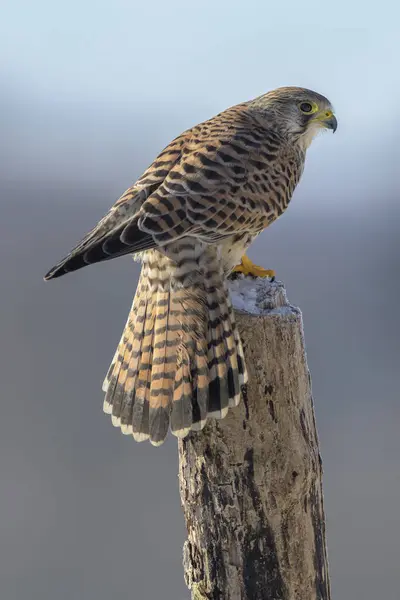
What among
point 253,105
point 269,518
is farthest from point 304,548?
point 253,105

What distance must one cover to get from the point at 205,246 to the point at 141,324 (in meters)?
0.37

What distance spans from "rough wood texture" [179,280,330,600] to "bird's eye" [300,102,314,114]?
1368 mm

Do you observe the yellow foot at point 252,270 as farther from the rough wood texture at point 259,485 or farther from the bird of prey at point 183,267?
the rough wood texture at point 259,485

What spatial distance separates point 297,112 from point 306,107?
90mm

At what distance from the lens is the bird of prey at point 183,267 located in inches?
98.3

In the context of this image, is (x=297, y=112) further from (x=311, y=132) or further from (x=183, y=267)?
(x=183, y=267)

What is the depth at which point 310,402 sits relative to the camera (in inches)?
106

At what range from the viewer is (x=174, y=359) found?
8.54 ft

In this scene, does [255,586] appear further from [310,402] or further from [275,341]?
[275,341]

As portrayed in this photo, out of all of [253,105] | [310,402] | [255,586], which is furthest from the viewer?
[253,105]

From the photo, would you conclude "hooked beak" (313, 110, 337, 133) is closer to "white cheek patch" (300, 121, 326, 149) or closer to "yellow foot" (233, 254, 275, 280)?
"white cheek patch" (300, 121, 326, 149)

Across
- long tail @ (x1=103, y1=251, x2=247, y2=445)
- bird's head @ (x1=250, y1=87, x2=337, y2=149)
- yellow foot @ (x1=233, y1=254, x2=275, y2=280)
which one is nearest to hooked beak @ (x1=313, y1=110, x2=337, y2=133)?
bird's head @ (x1=250, y1=87, x2=337, y2=149)

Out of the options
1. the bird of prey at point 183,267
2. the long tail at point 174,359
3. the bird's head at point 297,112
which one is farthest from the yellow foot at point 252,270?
the bird's head at point 297,112

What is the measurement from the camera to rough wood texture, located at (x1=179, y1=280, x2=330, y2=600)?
2.50 m
